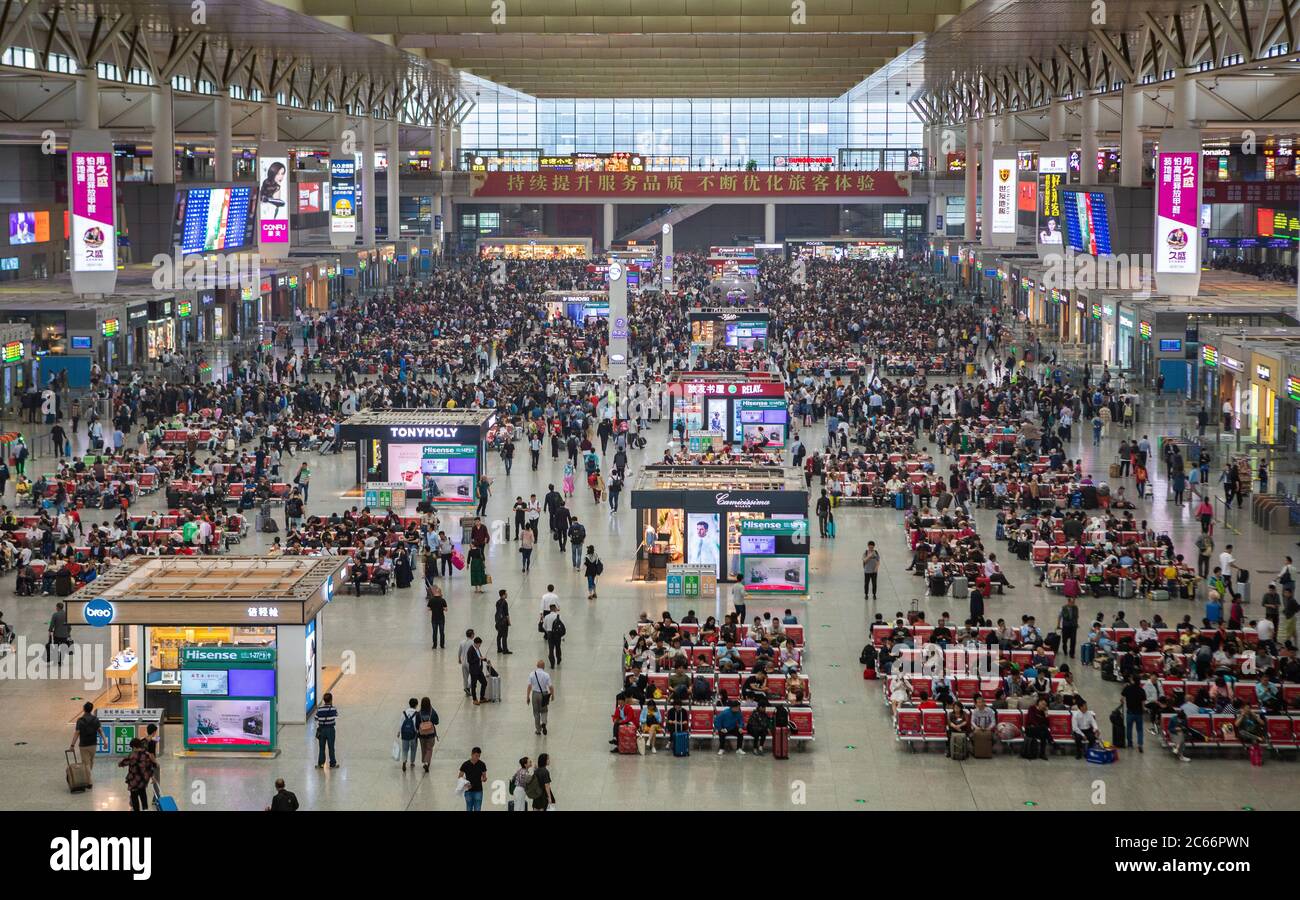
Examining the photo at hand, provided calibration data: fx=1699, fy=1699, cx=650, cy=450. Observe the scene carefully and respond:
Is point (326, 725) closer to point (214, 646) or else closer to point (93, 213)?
point (214, 646)

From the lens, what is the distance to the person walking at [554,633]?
67.6ft

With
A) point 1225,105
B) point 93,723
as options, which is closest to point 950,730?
point 93,723

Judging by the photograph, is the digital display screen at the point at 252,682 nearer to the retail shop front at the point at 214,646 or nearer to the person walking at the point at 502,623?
the retail shop front at the point at 214,646

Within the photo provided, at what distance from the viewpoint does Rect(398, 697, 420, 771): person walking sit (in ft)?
53.4

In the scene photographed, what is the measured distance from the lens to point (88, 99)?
44500mm

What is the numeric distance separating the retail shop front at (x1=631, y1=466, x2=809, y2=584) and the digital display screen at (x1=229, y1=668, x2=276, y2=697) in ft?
30.6

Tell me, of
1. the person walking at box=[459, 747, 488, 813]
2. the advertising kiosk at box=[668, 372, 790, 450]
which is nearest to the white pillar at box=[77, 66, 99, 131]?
the advertising kiosk at box=[668, 372, 790, 450]

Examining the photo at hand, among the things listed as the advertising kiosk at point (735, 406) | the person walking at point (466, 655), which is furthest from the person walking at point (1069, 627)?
the advertising kiosk at point (735, 406)

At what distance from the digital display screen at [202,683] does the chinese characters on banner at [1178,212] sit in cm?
3143

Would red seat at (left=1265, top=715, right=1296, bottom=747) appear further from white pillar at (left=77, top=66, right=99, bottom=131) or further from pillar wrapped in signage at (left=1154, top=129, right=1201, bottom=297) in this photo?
white pillar at (left=77, top=66, right=99, bottom=131)

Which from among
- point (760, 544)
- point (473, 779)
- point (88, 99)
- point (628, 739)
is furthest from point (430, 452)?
point (473, 779)

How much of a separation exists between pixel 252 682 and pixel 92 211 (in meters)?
29.1

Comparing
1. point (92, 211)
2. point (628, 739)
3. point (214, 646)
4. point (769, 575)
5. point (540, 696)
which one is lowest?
point (628, 739)
